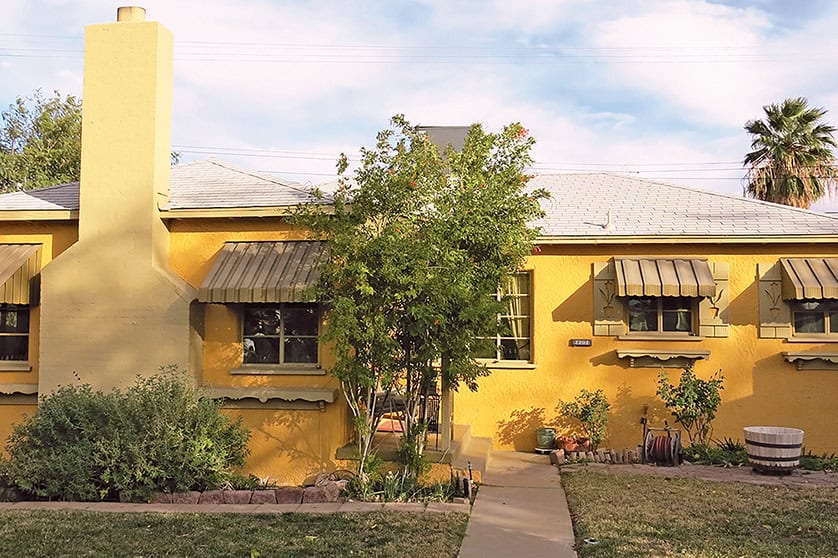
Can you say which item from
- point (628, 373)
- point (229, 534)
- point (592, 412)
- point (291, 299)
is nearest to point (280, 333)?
point (291, 299)

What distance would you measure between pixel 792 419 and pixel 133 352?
32.7 ft

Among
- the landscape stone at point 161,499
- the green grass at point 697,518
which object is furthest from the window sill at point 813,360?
the landscape stone at point 161,499

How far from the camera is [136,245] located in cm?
1049

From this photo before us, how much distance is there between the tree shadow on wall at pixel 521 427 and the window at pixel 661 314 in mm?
2100

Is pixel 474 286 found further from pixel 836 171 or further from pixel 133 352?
pixel 836 171

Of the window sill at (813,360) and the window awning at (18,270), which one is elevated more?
the window awning at (18,270)

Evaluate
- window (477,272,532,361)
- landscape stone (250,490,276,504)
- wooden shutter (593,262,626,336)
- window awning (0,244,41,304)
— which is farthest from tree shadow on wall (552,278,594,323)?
window awning (0,244,41,304)

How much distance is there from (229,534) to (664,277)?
7609 mm

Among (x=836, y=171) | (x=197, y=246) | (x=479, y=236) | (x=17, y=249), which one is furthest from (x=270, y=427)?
(x=836, y=171)

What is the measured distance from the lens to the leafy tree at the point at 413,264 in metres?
8.98

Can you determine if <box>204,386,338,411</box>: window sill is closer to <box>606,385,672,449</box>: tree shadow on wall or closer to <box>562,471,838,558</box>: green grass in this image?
<box>562,471,838,558</box>: green grass

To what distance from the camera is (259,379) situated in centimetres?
1039

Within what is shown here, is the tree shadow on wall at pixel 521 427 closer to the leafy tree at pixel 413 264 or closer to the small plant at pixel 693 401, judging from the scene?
the small plant at pixel 693 401

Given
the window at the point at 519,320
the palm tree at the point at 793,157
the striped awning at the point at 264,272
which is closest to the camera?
the striped awning at the point at 264,272
